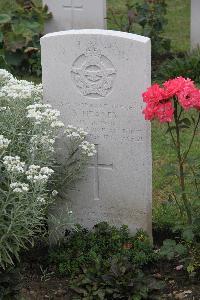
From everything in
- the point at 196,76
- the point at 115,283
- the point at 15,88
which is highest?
the point at 15,88

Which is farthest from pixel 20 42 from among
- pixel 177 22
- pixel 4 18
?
pixel 177 22

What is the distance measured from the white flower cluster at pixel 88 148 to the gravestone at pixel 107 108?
15 centimetres

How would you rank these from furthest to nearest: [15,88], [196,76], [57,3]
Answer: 1. [57,3]
2. [196,76]
3. [15,88]

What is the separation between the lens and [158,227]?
5234mm

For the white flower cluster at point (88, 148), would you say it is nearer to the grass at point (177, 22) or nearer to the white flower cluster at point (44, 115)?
the white flower cluster at point (44, 115)

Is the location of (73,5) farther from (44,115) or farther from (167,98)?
(167,98)

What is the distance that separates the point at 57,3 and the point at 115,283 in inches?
225

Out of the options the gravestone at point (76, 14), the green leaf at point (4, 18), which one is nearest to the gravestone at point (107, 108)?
the green leaf at point (4, 18)

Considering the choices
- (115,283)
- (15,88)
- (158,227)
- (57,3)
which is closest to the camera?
(115,283)

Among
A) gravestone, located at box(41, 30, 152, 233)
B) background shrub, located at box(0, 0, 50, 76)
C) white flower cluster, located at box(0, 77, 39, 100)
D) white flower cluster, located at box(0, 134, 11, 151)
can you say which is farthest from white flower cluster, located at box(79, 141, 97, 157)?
background shrub, located at box(0, 0, 50, 76)

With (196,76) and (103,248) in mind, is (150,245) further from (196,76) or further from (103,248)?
(196,76)

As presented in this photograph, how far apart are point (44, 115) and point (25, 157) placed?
29cm

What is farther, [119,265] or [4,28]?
[4,28]

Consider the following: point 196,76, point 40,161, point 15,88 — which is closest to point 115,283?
point 40,161
